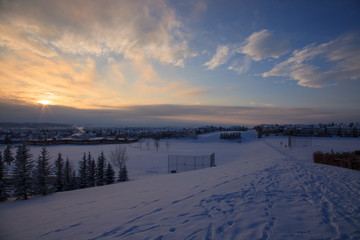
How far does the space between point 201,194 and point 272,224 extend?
3.36 meters

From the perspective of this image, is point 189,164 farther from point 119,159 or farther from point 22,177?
point 22,177

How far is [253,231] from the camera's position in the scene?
4.21m

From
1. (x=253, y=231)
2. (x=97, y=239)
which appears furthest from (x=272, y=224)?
(x=97, y=239)

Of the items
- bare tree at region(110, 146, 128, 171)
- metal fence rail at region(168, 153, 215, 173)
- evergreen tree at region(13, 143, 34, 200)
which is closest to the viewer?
evergreen tree at region(13, 143, 34, 200)

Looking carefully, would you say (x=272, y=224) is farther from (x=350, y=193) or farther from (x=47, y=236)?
(x=47, y=236)

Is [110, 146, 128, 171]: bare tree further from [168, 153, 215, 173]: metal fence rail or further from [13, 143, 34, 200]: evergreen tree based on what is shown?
[13, 143, 34, 200]: evergreen tree

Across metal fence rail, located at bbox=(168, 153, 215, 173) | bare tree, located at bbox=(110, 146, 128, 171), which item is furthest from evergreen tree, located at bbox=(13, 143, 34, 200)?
metal fence rail, located at bbox=(168, 153, 215, 173)

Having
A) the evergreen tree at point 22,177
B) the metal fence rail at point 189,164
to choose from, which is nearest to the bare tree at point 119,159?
the metal fence rail at point 189,164

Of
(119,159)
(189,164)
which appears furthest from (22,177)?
(189,164)

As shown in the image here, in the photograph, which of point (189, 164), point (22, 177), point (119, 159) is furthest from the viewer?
point (189, 164)

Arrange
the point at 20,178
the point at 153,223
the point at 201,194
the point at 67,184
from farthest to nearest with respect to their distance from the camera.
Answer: the point at 67,184
the point at 20,178
the point at 201,194
the point at 153,223

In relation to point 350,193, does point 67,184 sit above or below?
below

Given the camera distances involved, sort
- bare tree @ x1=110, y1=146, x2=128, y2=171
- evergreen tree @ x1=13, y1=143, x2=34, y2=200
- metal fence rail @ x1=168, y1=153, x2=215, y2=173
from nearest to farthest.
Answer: evergreen tree @ x1=13, y1=143, x2=34, y2=200
metal fence rail @ x1=168, y1=153, x2=215, y2=173
bare tree @ x1=110, y1=146, x2=128, y2=171

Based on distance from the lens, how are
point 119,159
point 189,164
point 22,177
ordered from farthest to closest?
point 189,164
point 119,159
point 22,177
